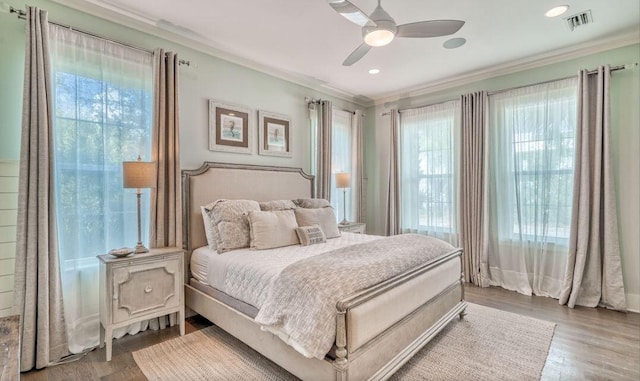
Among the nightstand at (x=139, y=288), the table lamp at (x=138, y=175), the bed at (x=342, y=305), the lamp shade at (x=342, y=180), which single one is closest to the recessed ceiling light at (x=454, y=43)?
the lamp shade at (x=342, y=180)

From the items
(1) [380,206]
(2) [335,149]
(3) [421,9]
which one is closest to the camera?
(3) [421,9]

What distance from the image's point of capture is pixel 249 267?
235 cm

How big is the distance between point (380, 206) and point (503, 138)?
2.15 meters

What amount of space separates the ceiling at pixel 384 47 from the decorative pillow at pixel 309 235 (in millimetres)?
1976

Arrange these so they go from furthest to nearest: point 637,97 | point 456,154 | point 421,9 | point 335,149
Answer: point 335,149, point 456,154, point 637,97, point 421,9

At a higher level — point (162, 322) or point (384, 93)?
point (384, 93)

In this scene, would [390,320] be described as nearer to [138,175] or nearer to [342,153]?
[138,175]

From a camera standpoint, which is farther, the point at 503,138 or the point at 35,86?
the point at 503,138

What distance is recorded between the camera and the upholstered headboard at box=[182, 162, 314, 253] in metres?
3.21

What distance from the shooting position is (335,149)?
4.95 m

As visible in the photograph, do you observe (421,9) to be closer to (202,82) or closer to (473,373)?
(202,82)

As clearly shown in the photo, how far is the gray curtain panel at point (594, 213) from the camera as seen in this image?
129 inches

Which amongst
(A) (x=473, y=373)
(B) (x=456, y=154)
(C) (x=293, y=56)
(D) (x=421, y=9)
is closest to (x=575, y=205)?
(B) (x=456, y=154)

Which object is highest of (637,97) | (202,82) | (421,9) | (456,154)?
(421,9)
